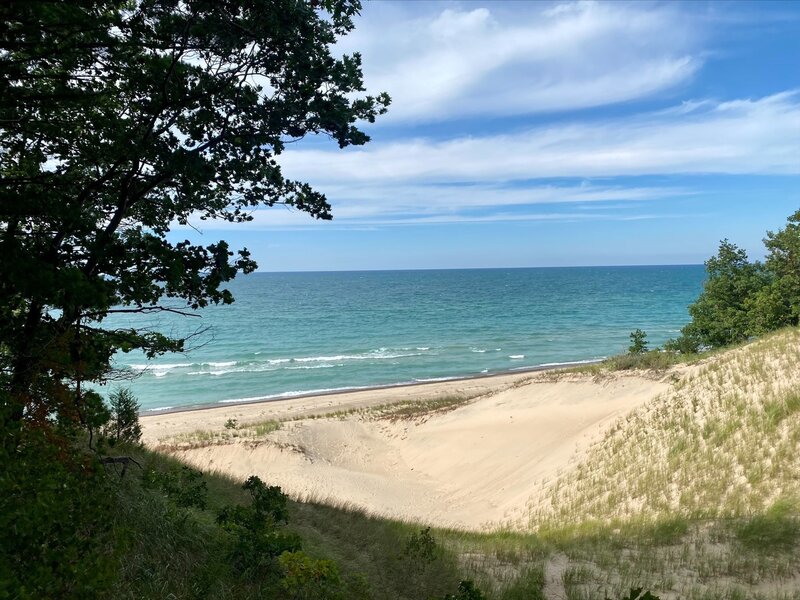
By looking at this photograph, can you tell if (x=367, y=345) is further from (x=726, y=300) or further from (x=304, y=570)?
(x=304, y=570)

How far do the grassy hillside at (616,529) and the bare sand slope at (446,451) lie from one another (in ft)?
8.10

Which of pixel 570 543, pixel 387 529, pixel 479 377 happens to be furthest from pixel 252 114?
pixel 479 377

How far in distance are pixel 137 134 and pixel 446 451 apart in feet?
64.6

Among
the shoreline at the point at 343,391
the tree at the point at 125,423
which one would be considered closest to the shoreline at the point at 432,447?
the tree at the point at 125,423

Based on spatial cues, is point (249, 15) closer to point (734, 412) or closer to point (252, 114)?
point (252, 114)

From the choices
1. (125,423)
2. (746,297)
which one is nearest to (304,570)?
(125,423)

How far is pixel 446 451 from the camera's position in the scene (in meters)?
22.2

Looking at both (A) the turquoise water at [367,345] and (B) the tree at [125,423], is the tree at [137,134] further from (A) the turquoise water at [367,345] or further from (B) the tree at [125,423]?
(A) the turquoise water at [367,345]

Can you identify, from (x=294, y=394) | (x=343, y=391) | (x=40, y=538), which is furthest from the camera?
(x=343, y=391)

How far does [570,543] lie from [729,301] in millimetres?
27129

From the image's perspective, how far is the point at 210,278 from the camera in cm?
512

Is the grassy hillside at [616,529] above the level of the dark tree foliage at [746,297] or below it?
below

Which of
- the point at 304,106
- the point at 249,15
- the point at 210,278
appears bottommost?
the point at 210,278

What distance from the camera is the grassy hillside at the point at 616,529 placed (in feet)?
20.4
